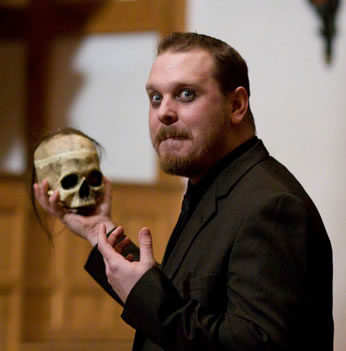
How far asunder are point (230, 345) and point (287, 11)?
366 centimetres

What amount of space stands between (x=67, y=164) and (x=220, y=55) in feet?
3.15

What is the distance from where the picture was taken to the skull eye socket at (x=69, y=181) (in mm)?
2818

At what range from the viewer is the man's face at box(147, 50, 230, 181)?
200cm

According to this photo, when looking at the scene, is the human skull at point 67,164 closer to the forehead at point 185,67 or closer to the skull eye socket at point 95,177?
the skull eye socket at point 95,177

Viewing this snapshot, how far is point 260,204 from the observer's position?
5.94 feet

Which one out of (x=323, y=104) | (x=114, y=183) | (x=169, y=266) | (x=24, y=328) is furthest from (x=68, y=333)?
(x=169, y=266)

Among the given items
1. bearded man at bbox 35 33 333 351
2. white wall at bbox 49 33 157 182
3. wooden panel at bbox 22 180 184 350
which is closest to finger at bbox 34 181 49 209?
bearded man at bbox 35 33 333 351

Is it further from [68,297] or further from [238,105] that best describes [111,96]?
[238,105]

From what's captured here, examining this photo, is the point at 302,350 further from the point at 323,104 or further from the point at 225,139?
the point at 323,104

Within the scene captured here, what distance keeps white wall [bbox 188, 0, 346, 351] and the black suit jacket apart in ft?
9.20

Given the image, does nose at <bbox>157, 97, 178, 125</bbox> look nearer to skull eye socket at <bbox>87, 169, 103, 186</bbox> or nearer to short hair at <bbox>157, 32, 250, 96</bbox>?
short hair at <bbox>157, 32, 250, 96</bbox>

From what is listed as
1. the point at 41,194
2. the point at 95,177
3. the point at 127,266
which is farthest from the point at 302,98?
the point at 127,266

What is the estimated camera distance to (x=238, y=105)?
208 cm

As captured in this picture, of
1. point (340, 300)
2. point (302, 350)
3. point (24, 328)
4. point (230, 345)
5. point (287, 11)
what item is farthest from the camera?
point (24, 328)
